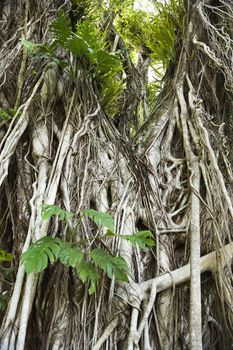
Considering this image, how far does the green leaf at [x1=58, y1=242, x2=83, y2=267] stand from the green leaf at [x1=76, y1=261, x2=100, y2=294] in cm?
3

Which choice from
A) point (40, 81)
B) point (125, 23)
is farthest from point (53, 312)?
point (125, 23)

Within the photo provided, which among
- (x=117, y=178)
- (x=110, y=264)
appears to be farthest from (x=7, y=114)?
(x=110, y=264)

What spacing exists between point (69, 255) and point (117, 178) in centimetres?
77

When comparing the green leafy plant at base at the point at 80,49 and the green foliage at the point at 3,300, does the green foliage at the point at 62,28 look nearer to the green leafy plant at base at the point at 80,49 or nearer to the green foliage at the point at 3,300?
the green leafy plant at base at the point at 80,49

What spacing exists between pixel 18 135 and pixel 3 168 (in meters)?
0.28

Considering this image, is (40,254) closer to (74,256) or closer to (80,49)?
(74,256)

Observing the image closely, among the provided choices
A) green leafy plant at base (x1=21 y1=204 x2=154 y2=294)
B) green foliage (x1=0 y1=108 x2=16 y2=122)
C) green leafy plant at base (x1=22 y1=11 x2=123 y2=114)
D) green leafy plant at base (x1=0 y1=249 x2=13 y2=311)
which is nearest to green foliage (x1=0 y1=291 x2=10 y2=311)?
green leafy plant at base (x1=0 y1=249 x2=13 y2=311)

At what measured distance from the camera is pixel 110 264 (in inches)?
64.7

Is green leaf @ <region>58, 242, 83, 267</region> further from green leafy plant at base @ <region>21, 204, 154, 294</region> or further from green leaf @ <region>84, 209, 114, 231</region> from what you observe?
green leaf @ <region>84, 209, 114, 231</region>

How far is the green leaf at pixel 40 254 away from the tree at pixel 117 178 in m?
0.15

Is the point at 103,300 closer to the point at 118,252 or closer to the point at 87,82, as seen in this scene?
the point at 118,252

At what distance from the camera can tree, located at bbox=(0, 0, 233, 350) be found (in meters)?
1.72

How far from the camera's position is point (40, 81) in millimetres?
2463

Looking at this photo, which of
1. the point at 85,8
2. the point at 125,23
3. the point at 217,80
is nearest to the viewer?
the point at 217,80
